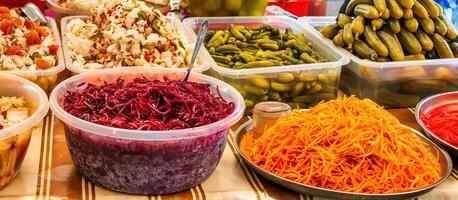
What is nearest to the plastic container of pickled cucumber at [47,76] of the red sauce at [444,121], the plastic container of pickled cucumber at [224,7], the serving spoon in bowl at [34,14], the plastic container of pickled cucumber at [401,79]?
the serving spoon in bowl at [34,14]

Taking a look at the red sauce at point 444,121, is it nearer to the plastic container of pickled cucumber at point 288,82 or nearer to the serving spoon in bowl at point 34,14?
the plastic container of pickled cucumber at point 288,82

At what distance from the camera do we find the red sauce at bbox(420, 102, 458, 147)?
1737mm

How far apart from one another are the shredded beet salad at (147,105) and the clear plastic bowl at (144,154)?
3 cm

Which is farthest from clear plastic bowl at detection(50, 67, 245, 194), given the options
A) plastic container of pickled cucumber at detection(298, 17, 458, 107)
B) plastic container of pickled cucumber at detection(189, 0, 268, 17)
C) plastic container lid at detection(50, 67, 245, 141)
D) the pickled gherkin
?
plastic container of pickled cucumber at detection(189, 0, 268, 17)

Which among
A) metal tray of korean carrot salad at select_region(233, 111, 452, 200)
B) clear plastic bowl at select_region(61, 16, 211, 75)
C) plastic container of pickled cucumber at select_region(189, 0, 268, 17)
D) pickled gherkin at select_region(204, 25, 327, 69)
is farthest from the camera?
plastic container of pickled cucumber at select_region(189, 0, 268, 17)

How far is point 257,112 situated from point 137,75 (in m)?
0.35

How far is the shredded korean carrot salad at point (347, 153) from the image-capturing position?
1453 mm

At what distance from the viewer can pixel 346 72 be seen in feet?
7.15

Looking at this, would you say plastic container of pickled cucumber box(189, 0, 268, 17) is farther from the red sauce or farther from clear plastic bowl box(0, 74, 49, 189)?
clear plastic bowl box(0, 74, 49, 189)

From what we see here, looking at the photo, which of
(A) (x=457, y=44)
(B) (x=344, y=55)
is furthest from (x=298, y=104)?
(A) (x=457, y=44)

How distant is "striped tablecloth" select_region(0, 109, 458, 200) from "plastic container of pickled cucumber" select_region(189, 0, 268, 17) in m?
1.06

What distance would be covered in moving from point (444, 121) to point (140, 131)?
38.2 inches

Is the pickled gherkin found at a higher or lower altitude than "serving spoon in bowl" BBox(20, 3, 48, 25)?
lower

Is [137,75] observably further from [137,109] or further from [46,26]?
[46,26]
